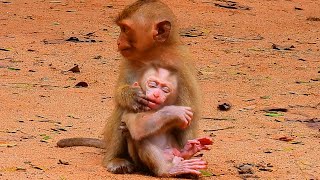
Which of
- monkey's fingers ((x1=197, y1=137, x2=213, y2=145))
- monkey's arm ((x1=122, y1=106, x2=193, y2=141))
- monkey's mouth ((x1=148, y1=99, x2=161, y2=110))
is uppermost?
monkey's mouth ((x1=148, y1=99, x2=161, y2=110))

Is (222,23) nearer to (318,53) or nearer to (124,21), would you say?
(318,53)

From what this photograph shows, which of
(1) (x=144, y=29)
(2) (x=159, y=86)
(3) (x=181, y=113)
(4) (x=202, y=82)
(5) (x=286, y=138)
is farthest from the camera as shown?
(4) (x=202, y=82)

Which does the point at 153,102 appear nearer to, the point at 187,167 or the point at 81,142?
the point at 187,167

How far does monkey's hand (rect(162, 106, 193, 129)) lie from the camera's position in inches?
217

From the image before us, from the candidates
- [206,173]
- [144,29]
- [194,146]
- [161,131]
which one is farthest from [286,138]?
[144,29]

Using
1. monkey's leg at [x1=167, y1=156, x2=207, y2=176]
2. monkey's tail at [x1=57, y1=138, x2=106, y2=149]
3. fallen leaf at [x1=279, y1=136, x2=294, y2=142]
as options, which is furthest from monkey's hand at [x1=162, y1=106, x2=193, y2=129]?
fallen leaf at [x1=279, y1=136, x2=294, y2=142]

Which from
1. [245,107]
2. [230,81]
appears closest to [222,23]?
[230,81]

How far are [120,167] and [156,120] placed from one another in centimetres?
39

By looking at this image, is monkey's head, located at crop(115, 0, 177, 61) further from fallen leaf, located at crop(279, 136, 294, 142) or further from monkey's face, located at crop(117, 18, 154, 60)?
fallen leaf, located at crop(279, 136, 294, 142)

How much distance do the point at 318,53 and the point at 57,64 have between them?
11.2ft

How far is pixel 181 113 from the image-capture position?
5508 mm

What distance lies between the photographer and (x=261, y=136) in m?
7.04

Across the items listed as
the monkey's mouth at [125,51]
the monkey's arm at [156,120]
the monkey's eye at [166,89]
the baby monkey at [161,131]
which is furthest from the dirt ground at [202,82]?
the monkey's mouth at [125,51]

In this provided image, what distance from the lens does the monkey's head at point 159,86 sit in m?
5.61
